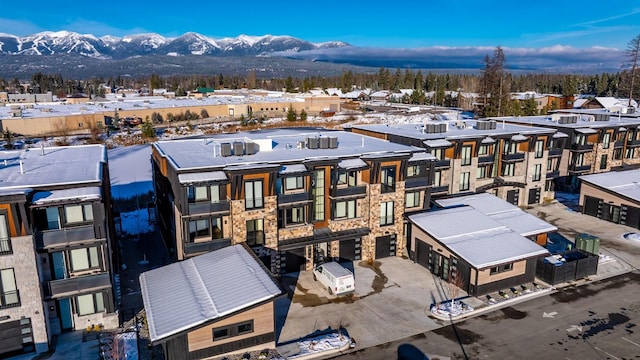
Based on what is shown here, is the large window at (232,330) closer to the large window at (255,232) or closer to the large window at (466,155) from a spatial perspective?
the large window at (255,232)

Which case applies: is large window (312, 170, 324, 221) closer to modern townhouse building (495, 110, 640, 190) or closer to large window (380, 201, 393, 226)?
large window (380, 201, 393, 226)

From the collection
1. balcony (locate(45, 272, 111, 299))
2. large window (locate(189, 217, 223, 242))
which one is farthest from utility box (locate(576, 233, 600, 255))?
balcony (locate(45, 272, 111, 299))

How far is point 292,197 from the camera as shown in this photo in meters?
33.2

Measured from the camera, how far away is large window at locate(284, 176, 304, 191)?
3319 centimetres

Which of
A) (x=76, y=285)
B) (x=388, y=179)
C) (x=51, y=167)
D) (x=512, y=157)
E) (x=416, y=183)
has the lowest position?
(x=76, y=285)

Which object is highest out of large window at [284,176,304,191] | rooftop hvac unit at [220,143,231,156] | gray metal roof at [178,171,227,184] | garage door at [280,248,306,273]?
rooftop hvac unit at [220,143,231,156]

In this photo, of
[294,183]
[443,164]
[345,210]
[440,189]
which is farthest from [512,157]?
[294,183]

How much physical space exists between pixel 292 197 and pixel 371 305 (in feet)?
30.9

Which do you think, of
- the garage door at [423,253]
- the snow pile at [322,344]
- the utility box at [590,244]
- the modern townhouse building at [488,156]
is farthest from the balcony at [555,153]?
the snow pile at [322,344]

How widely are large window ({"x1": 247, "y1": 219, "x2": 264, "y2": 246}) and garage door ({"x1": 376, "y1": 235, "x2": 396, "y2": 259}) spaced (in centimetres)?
1026

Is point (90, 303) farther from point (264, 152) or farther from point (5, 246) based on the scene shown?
point (264, 152)

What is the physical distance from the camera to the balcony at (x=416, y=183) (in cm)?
3801

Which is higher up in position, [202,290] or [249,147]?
[249,147]

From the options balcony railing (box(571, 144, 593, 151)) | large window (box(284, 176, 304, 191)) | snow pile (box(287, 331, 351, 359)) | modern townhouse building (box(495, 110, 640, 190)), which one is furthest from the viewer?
modern townhouse building (box(495, 110, 640, 190))
